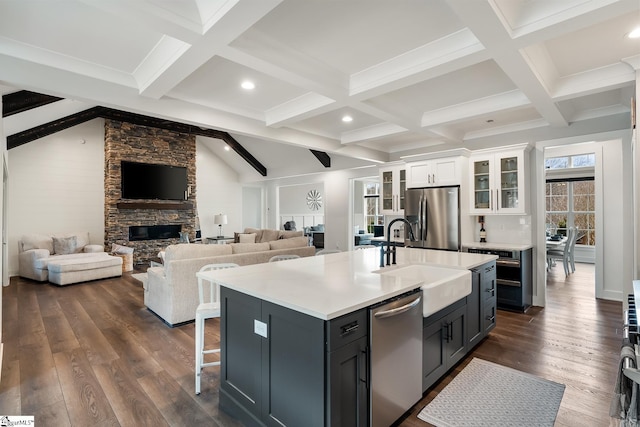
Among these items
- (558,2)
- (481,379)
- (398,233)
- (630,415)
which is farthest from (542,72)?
(398,233)

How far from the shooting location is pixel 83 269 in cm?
601

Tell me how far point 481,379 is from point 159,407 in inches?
96.5

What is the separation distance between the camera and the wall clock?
1239 centimetres

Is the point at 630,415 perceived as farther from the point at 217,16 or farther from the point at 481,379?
the point at 217,16

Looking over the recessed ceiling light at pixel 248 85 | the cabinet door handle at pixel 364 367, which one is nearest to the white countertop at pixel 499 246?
the cabinet door handle at pixel 364 367

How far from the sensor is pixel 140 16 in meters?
2.00

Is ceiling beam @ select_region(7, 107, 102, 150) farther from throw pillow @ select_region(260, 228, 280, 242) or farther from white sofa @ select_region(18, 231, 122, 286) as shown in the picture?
throw pillow @ select_region(260, 228, 280, 242)

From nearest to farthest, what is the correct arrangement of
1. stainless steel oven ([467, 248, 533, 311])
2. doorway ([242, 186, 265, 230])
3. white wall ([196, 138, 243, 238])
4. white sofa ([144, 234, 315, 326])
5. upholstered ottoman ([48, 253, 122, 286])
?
white sofa ([144, 234, 315, 326]) < stainless steel oven ([467, 248, 533, 311]) < upholstered ottoman ([48, 253, 122, 286]) < white wall ([196, 138, 243, 238]) < doorway ([242, 186, 265, 230])

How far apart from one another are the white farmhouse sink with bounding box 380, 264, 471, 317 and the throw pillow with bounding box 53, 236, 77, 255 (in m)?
7.36

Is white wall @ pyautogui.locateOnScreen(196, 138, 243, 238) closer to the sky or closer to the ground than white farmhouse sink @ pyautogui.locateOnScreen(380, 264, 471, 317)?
closer to the sky

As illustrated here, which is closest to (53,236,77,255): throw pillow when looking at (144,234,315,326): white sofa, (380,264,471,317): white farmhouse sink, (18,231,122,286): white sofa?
(18,231,122,286): white sofa

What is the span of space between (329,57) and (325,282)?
1990mm

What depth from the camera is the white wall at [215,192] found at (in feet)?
34.1

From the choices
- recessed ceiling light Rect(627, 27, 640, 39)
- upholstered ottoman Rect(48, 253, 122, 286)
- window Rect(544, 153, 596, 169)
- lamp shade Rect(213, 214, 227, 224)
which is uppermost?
recessed ceiling light Rect(627, 27, 640, 39)
